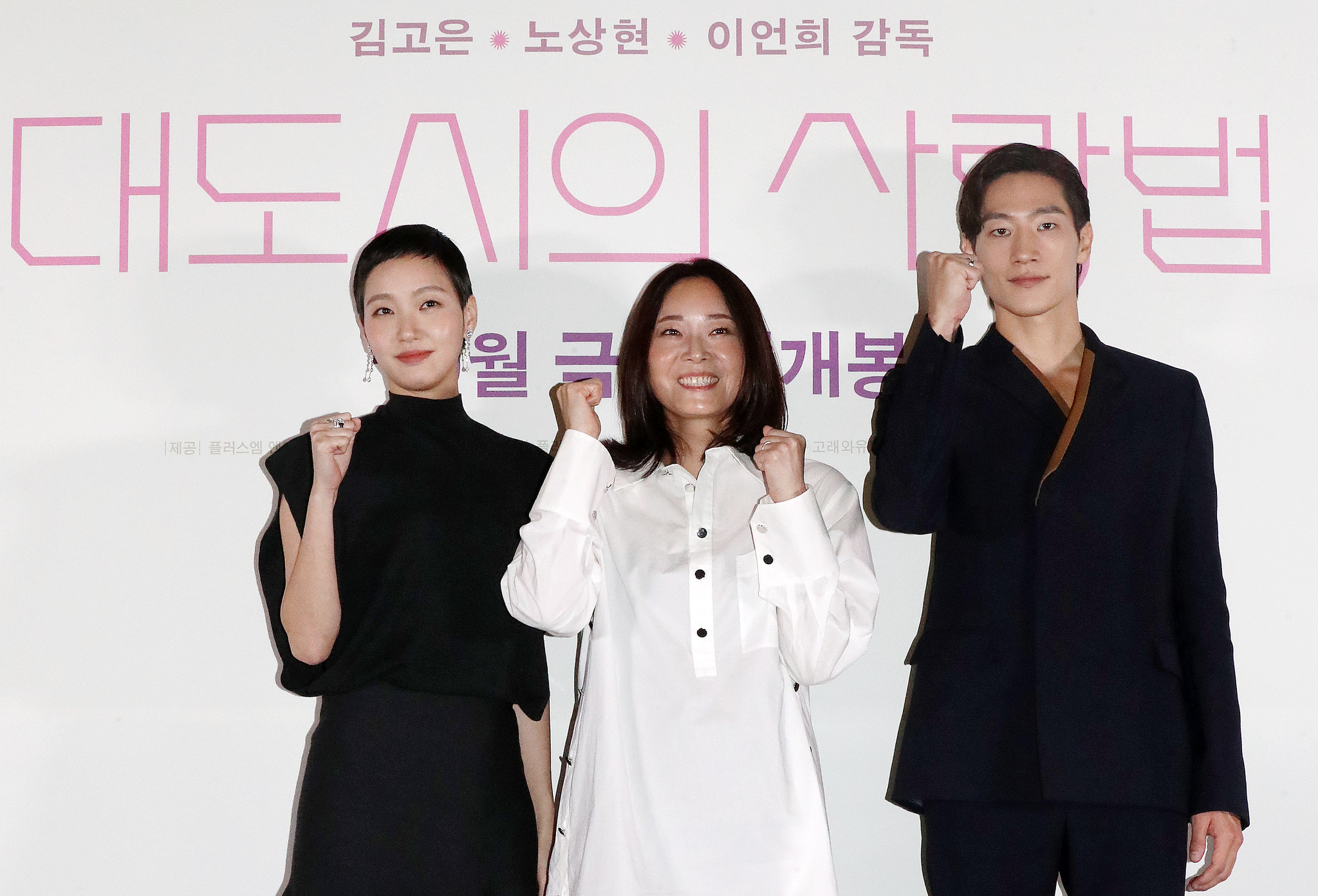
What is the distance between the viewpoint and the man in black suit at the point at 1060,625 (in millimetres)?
1961

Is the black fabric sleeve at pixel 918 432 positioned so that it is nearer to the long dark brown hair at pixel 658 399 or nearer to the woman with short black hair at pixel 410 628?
the long dark brown hair at pixel 658 399

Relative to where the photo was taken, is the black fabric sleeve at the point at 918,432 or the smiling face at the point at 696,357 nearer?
the black fabric sleeve at the point at 918,432

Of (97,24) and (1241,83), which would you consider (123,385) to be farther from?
(1241,83)

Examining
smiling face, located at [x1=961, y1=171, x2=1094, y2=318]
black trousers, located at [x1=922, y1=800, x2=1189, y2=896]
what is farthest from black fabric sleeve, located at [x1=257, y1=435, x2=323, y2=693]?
smiling face, located at [x1=961, y1=171, x2=1094, y2=318]

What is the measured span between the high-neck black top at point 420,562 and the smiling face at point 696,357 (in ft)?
1.10

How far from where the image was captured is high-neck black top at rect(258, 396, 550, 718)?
210cm

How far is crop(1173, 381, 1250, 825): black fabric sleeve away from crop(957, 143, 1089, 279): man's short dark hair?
0.47 metres

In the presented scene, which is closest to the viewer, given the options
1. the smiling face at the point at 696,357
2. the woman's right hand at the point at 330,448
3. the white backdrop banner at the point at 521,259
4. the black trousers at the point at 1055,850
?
the black trousers at the point at 1055,850

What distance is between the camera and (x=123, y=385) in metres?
2.73

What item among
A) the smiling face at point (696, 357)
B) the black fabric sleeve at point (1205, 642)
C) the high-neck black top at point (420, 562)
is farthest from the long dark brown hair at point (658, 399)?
the black fabric sleeve at point (1205, 642)

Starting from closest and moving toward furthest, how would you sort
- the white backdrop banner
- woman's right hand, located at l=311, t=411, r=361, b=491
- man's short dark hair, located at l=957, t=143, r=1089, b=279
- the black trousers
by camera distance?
the black trousers
woman's right hand, located at l=311, t=411, r=361, b=491
man's short dark hair, located at l=957, t=143, r=1089, b=279
the white backdrop banner

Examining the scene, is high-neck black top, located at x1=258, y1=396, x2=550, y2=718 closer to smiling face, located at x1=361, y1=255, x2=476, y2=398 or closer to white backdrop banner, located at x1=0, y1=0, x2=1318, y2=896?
smiling face, located at x1=361, y1=255, x2=476, y2=398

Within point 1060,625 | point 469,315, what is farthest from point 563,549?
point 1060,625

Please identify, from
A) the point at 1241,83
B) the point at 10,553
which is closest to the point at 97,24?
the point at 10,553
